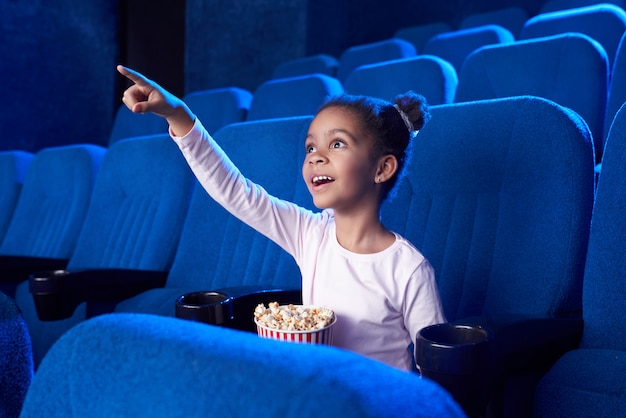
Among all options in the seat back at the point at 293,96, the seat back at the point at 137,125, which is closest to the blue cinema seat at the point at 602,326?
the seat back at the point at 293,96

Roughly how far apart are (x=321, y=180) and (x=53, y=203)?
2.65 ft

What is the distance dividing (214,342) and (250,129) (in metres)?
0.67

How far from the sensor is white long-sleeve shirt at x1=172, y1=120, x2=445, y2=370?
1.55 ft

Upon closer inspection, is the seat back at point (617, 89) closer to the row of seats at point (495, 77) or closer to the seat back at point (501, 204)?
the row of seats at point (495, 77)

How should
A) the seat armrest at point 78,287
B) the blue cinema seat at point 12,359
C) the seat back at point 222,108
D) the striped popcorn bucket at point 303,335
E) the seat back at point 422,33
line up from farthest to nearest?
the seat back at point 422,33 → the seat back at point 222,108 → the seat armrest at point 78,287 → the striped popcorn bucket at point 303,335 → the blue cinema seat at point 12,359

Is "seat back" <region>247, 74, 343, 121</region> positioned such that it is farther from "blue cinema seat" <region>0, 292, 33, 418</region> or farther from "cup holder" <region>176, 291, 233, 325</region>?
"blue cinema seat" <region>0, 292, 33, 418</region>

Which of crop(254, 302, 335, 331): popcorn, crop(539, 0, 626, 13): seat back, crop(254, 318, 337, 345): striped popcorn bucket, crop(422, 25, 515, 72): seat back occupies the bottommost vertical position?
crop(254, 318, 337, 345): striped popcorn bucket

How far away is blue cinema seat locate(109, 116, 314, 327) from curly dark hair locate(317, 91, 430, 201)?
0.18 m

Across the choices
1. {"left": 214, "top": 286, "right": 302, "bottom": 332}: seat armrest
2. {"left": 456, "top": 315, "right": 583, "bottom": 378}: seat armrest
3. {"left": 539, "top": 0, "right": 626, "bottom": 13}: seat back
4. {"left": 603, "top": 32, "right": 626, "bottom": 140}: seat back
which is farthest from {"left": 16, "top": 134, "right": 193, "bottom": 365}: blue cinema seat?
{"left": 539, "top": 0, "right": 626, "bottom": 13}: seat back

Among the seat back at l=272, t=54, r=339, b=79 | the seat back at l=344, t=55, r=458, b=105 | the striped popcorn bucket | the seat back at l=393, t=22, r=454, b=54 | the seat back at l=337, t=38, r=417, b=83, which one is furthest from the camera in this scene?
the seat back at l=393, t=22, r=454, b=54

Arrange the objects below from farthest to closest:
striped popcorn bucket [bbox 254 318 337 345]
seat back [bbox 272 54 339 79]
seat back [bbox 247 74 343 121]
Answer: seat back [bbox 272 54 339 79]
seat back [bbox 247 74 343 121]
striped popcorn bucket [bbox 254 318 337 345]

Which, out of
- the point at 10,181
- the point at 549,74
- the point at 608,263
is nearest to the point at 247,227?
the point at 608,263

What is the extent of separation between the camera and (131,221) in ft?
3.03

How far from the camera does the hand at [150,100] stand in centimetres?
46
